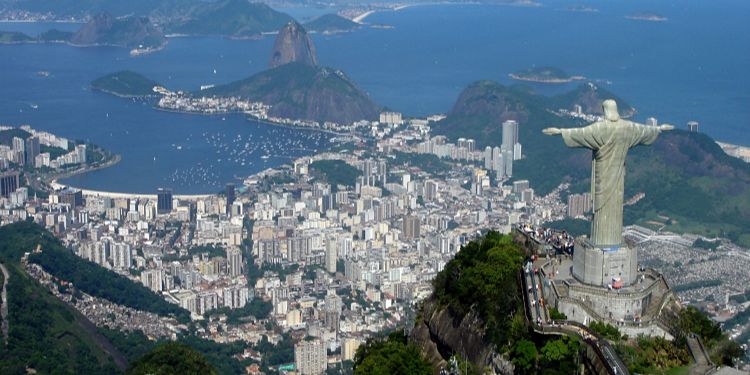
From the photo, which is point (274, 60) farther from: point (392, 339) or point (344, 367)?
point (392, 339)

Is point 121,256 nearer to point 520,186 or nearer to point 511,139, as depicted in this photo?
point 520,186

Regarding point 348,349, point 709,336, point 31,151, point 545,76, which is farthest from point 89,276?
point 545,76

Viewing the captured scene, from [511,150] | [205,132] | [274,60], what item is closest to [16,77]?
[274,60]

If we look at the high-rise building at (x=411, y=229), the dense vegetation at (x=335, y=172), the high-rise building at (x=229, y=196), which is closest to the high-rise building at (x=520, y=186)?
the dense vegetation at (x=335, y=172)

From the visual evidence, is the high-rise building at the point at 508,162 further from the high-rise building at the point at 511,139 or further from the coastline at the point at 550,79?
the coastline at the point at 550,79

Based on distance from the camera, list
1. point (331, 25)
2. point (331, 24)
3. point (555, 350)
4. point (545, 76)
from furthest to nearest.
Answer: point (331, 24) → point (331, 25) → point (545, 76) → point (555, 350)
